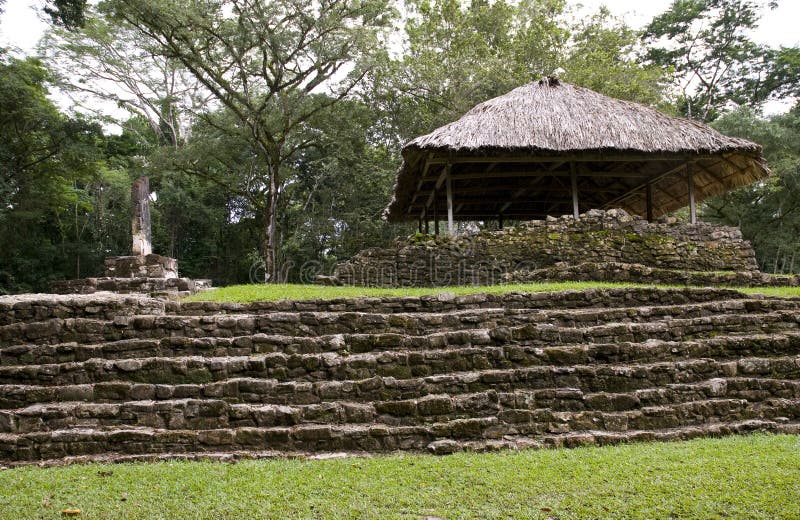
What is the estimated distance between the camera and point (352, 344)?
5.54 m

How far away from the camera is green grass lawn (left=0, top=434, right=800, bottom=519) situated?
3.34m

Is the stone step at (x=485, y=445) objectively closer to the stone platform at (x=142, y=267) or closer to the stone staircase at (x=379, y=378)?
the stone staircase at (x=379, y=378)

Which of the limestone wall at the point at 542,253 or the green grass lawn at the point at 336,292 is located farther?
the limestone wall at the point at 542,253

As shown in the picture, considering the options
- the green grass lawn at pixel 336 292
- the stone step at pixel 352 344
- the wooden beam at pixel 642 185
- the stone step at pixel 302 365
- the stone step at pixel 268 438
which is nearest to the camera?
the stone step at pixel 268 438

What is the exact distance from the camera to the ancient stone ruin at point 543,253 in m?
10.1

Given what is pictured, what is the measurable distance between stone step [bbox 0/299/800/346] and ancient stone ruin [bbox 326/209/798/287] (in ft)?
11.7

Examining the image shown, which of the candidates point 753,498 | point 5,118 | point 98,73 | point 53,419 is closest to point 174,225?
point 98,73

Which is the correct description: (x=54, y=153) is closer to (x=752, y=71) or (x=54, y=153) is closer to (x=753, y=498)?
(x=753, y=498)

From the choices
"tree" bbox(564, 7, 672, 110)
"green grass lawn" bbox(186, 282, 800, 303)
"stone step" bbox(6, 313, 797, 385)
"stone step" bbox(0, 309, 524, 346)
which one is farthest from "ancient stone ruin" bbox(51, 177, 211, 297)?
"tree" bbox(564, 7, 672, 110)

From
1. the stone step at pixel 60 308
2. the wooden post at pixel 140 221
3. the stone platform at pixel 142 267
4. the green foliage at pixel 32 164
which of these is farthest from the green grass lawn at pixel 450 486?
the green foliage at pixel 32 164

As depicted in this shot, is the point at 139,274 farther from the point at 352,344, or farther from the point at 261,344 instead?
the point at 352,344

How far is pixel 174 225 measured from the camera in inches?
900

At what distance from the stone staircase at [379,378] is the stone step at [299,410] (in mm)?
13

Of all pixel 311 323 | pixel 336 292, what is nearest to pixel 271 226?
pixel 336 292
